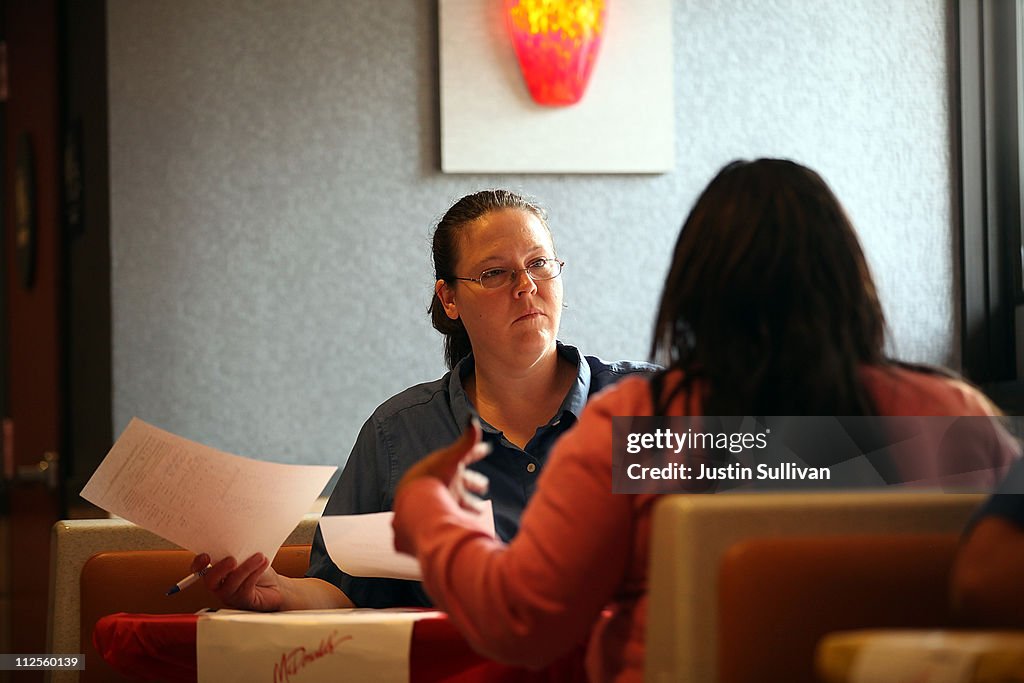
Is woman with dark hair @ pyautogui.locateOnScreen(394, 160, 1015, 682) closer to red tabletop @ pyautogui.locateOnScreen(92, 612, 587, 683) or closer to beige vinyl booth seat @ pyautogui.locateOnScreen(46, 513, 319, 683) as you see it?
red tabletop @ pyautogui.locateOnScreen(92, 612, 587, 683)

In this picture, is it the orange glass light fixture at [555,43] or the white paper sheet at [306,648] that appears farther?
the orange glass light fixture at [555,43]

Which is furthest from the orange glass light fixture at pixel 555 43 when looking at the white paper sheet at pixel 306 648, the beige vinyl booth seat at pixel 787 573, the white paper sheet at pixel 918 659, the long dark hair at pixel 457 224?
A: the white paper sheet at pixel 918 659

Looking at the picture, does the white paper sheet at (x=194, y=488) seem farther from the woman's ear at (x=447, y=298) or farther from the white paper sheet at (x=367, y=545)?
the woman's ear at (x=447, y=298)

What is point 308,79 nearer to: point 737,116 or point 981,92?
point 737,116

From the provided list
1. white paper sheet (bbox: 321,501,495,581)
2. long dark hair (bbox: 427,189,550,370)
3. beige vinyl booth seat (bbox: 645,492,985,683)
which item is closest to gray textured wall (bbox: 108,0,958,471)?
long dark hair (bbox: 427,189,550,370)

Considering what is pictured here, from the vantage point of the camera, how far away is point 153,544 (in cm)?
187

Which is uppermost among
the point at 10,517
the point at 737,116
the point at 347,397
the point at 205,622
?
the point at 737,116

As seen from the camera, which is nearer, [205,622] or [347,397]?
[205,622]

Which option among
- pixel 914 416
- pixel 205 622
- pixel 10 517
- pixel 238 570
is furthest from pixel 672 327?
pixel 10 517

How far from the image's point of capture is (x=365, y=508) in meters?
1.77

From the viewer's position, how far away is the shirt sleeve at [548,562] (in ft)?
3.14

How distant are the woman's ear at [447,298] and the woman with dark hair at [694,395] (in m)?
0.96

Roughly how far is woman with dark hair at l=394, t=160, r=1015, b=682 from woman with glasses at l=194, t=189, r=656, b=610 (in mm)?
686

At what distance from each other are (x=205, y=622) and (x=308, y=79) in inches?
66.8
